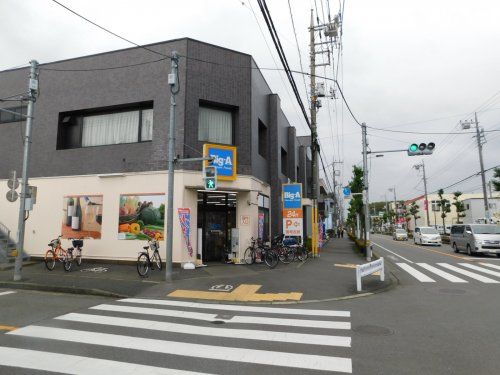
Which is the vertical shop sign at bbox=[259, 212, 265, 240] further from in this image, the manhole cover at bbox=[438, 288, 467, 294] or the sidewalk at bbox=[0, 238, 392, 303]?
the manhole cover at bbox=[438, 288, 467, 294]

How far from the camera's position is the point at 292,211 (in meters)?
17.7

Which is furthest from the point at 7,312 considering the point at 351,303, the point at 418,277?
the point at 418,277

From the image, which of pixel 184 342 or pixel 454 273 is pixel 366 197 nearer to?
pixel 454 273

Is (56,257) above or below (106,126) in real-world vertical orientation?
below

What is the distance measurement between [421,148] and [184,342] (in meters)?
14.9

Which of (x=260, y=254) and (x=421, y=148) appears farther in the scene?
(x=421, y=148)

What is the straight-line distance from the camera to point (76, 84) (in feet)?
51.1

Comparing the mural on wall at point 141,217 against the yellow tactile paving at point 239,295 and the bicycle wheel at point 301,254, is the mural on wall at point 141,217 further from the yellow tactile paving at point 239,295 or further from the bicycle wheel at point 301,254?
the bicycle wheel at point 301,254

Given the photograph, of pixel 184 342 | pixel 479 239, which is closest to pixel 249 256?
pixel 184 342

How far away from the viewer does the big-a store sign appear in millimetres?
17547

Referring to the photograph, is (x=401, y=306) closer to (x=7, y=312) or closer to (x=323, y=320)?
(x=323, y=320)

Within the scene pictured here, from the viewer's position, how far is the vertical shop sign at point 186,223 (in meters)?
12.8

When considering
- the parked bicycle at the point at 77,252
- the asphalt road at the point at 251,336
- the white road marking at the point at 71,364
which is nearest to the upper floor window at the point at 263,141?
the parked bicycle at the point at 77,252

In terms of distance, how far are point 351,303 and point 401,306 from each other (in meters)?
1.13
